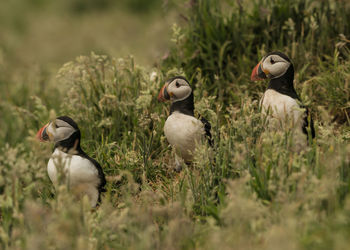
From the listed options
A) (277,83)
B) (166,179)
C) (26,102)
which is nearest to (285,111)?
(277,83)

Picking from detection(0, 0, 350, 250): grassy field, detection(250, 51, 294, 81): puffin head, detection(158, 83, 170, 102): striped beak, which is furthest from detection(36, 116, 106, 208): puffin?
detection(250, 51, 294, 81): puffin head

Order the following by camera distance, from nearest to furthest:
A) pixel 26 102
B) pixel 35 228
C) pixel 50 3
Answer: pixel 35 228, pixel 26 102, pixel 50 3

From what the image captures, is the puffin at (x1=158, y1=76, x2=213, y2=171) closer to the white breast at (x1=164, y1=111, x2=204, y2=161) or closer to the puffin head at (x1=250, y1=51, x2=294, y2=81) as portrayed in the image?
the white breast at (x1=164, y1=111, x2=204, y2=161)

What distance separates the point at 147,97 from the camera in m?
4.19

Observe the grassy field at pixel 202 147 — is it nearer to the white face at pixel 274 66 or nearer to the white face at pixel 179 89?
the white face at pixel 179 89

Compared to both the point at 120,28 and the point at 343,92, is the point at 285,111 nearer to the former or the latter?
the point at 343,92

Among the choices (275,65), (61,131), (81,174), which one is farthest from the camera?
(275,65)

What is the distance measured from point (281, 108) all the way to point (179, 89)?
0.84 m

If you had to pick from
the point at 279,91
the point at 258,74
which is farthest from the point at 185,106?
the point at 279,91

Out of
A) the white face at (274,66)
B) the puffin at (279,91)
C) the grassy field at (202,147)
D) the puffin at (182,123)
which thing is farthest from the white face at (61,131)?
the white face at (274,66)

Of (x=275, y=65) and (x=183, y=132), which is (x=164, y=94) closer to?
(x=183, y=132)

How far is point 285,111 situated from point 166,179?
3.71ft

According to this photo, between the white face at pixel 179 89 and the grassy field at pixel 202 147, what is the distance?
0.57ft

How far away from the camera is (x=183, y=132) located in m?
3.84
